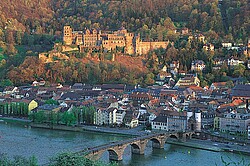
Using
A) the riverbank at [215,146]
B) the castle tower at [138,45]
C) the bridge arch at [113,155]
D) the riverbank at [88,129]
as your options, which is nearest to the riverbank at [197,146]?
the riverbank at [215,146]

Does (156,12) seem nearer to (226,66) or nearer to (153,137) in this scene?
(226,66)

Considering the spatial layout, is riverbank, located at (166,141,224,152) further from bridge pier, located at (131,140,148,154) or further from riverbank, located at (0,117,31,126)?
riverbank, located at (0,117,31,126)

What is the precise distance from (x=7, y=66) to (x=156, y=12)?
62.6 feet

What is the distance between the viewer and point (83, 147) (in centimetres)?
1908

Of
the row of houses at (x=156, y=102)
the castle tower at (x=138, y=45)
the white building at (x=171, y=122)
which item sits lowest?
the white building at (x=171, y=122)

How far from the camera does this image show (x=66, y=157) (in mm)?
10266

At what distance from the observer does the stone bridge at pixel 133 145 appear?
1636 centimetres

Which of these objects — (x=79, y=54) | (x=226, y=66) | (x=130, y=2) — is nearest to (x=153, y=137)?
(x=226, y=66)

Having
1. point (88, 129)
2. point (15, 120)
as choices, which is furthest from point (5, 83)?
point (88, 129)

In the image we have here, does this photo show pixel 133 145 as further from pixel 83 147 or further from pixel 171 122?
pixel 171 122

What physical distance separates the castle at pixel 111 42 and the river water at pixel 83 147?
18083mm

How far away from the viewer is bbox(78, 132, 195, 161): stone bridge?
53.7 ft

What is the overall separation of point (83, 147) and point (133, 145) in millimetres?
1995

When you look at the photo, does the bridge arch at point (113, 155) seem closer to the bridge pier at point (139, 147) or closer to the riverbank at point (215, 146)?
the bridge pier at point (139, 147)
